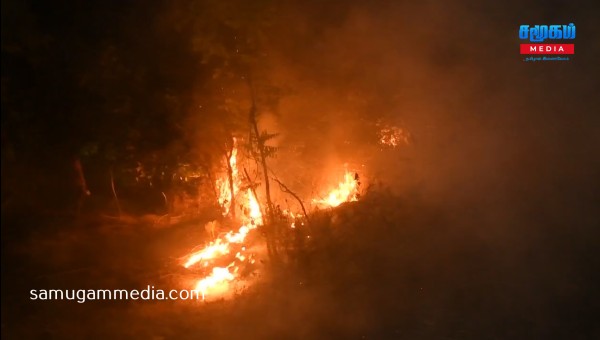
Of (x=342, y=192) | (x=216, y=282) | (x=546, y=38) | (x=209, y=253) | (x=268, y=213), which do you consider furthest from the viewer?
(x=546, y=38)

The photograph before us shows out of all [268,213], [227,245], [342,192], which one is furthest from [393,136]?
[227,245]

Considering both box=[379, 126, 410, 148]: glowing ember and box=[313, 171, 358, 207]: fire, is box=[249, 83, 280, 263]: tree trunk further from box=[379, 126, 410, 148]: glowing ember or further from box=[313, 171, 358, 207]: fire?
box=[379, 126, 410, 148]: glowing ember

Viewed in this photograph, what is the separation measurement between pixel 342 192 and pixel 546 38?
4864 millimetres

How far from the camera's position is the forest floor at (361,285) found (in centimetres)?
521

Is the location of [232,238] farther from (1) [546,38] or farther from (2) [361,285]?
(1) [546,38]

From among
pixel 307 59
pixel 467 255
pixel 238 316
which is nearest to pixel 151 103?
pixel 307 59

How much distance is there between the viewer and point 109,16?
799 cm

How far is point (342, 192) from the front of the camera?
9.07m

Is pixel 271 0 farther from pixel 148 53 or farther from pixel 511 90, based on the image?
pixel 511 90

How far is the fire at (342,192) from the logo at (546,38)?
13.3ft

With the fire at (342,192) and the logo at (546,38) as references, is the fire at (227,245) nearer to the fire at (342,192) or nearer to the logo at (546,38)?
the fire at (342,192)

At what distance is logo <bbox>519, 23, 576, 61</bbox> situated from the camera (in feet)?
29.6

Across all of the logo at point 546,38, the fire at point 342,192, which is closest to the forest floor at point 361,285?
the fire at point 342,192

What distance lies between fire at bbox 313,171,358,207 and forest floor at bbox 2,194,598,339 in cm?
94
